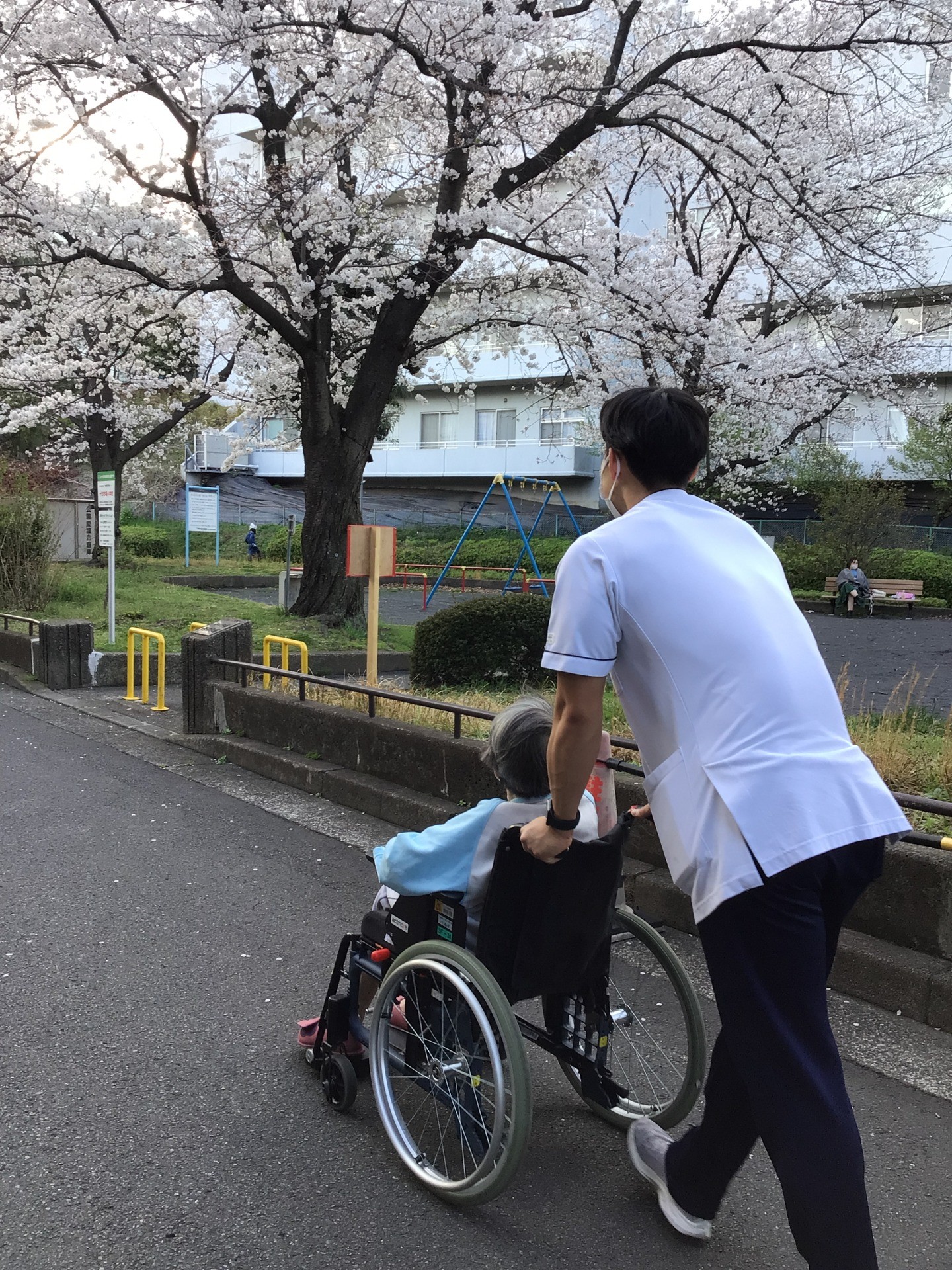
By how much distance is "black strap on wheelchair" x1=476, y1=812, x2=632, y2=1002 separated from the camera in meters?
2.56

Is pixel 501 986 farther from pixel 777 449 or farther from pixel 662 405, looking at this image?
pixel 777 449

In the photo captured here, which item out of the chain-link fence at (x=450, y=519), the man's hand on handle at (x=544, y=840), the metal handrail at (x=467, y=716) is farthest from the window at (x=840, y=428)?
the man's hand on handle at (x=544, y=840)

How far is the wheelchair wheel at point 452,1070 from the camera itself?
7.95 ft

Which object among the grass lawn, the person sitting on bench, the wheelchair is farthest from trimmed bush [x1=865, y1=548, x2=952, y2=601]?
the wheelchair

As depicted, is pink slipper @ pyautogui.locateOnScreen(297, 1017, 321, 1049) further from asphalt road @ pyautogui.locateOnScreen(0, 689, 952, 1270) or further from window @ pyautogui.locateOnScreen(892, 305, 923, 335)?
window @ pyautogui.locateOnScreen(892, 305, 923, 335)

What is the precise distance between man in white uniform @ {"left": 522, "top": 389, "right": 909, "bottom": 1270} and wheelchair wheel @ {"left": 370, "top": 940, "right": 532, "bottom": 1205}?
0.54m

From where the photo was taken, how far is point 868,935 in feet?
13.4

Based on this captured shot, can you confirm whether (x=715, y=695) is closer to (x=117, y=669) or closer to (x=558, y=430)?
(x=117, y=669)

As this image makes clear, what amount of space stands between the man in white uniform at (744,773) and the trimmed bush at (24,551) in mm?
14723

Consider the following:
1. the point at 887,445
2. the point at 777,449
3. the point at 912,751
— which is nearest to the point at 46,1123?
the point at 912,751

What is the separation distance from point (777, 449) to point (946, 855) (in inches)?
788

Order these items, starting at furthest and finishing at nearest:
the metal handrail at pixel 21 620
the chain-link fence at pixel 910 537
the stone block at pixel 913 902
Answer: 1. the chain-link fence at pixel 910 537
2. the metal handrail at pixel 21 620
3. the stone block at pixel 913 902

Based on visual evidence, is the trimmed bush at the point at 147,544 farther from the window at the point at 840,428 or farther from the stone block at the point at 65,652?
the stone block at the point at 65,652

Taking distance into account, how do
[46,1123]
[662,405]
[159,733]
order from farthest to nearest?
[159,733] < [46,1123] < [662,405]
